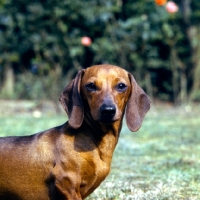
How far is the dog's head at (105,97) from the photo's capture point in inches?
148

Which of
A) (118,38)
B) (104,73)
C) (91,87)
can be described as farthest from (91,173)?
(118,38)

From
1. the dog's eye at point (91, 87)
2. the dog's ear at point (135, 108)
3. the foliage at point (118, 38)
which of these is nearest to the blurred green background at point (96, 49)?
the foliage at point (118, 38)

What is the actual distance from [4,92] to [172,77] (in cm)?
490

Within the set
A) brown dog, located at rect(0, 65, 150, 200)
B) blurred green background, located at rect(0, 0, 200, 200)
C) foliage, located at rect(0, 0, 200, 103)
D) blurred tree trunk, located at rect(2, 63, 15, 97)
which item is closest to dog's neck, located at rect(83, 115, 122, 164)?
brown dog, located at rect(0, 65, 150, 200)

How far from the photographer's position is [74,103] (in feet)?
13.0

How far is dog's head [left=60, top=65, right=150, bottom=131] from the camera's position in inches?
148

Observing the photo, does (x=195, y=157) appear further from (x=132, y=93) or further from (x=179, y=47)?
(x=179, y=47)

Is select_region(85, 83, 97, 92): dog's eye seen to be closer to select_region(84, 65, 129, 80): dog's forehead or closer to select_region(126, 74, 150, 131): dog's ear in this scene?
select_region(84, 65, 129, 80): dog's forehead

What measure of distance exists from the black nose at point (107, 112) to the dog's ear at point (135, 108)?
13.4 inches

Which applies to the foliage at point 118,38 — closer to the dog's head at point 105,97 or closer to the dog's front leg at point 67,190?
the dog's head at point 105,97

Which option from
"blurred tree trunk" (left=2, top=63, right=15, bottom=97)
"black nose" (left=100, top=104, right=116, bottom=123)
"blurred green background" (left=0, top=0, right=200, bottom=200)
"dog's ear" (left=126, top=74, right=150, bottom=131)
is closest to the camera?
"black nose" (left=100, top=104, right=116, bottom=123)

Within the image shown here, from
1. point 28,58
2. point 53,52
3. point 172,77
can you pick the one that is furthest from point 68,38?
point 172,77

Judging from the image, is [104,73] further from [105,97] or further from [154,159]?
[154,159]

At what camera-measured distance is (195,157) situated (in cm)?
696
